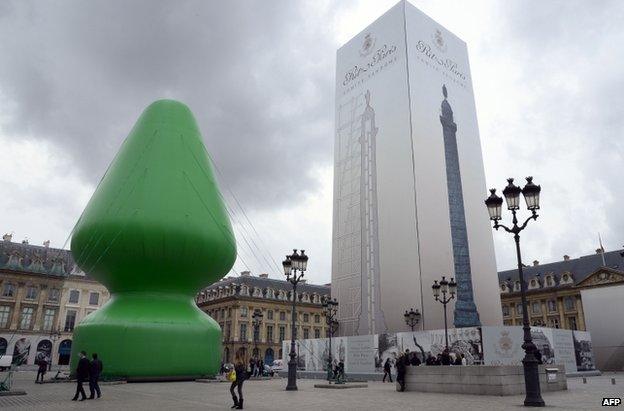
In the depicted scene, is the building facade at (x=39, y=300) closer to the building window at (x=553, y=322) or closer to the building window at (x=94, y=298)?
the building window at (x=94, y=298)

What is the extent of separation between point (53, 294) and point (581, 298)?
210ft

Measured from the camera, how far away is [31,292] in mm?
58219

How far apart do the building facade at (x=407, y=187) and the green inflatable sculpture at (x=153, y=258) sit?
21.1m

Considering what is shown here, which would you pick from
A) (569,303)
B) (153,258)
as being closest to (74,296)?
(153,258)

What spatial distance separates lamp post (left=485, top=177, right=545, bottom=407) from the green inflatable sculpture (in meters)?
11.6

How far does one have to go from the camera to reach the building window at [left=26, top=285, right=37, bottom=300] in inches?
2279

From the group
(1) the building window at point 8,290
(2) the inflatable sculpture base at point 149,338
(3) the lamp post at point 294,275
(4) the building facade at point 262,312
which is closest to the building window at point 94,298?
(1) the building window at point 8,290

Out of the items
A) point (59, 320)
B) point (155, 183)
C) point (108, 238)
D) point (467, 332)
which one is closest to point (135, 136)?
point (155, 183)

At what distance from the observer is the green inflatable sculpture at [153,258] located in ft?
61.2

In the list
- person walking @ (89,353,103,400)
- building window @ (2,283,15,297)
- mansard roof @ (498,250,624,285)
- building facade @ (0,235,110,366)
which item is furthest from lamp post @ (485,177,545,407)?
building window @ (2,283,15,297)

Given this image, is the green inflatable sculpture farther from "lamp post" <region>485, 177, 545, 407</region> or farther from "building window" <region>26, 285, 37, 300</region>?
"building window" <region>26, 285, 37, 300</region>

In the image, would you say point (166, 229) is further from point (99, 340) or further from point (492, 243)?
point (492, 243)

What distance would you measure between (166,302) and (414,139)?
27022 mm

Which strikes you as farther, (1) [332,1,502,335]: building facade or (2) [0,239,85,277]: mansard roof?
(2) [0,239,85,277]: mansard roof
